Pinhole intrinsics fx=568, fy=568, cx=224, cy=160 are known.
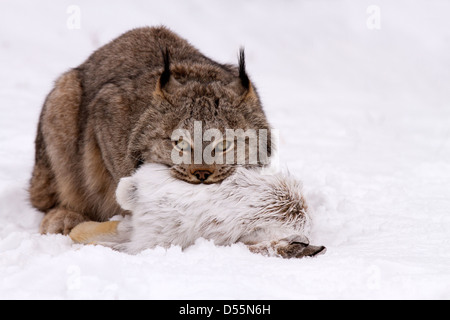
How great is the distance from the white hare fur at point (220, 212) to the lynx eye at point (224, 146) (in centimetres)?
15

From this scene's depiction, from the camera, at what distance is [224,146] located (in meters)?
3.30

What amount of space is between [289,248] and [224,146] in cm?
76

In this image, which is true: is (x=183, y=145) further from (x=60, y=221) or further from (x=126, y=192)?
(x=60, y=221)

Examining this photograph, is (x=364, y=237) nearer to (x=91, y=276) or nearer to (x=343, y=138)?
(x=91, y=276)

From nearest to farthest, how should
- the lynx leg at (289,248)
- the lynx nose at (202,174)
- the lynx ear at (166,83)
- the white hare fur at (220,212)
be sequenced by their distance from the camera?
the lynx leg at (289,248) → the white hare fur at (220,212) → the lynx nose at (202,174) → the lynx ear at (166,83)

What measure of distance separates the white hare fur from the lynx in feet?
0.43

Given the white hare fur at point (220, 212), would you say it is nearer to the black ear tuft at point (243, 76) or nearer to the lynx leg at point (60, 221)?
the black ear tuft at point (243, 76)

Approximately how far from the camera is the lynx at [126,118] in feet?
11.3

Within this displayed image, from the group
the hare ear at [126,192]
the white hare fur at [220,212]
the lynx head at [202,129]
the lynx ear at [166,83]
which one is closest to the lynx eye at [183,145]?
the lynx head at [202,129]

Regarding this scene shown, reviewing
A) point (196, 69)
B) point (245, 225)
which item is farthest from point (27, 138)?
point (245, 225)

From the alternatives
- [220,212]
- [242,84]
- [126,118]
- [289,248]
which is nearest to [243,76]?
[242,84]

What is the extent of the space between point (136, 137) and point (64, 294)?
5.02ft

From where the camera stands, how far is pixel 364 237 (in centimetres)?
338

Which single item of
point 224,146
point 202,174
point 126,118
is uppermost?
point 126,118
